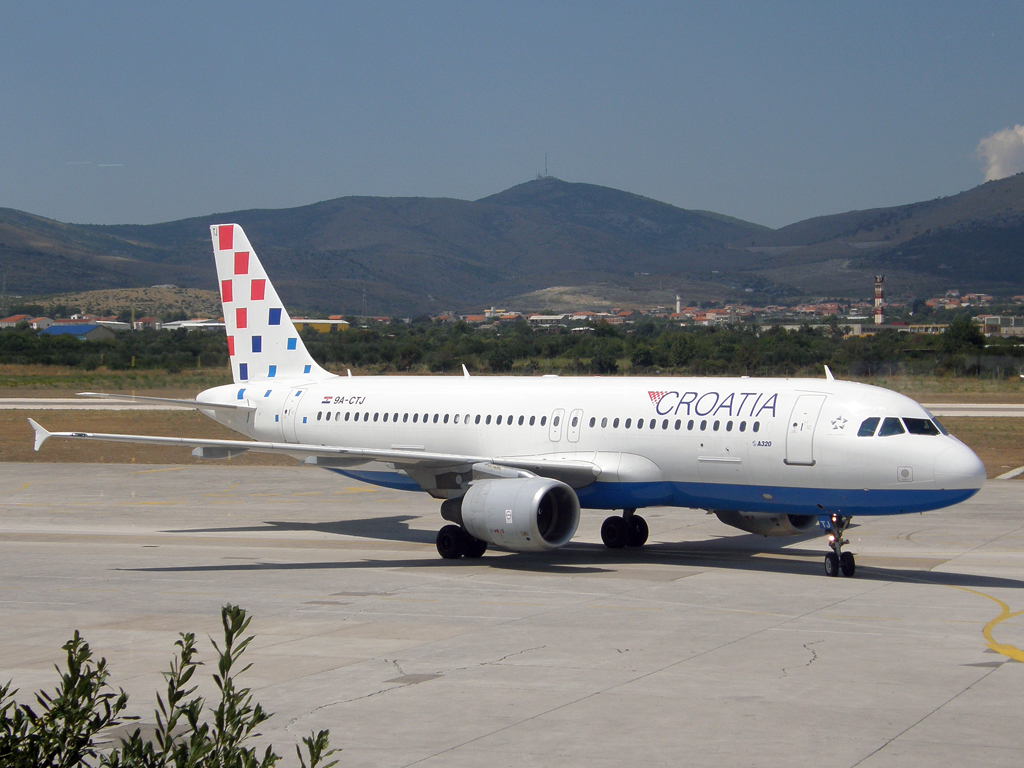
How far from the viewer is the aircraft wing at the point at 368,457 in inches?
926

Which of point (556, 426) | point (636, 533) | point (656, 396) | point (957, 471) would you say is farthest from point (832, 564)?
point (556, 426)

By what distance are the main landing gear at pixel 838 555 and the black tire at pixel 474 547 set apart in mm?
7034

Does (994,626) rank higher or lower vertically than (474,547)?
lower

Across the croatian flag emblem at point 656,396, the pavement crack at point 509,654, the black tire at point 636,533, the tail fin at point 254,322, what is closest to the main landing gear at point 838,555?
the croatian flag emblem at point 656,396

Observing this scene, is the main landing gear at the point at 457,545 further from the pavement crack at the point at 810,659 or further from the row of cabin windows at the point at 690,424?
the pavement crack at the point at 810,659

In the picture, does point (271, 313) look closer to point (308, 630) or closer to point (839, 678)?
point (308, 630)

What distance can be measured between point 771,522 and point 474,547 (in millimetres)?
6217

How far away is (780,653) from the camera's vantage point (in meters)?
15.3

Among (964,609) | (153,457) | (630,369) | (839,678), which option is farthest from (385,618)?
(630,369)

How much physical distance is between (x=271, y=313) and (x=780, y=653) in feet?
64.5

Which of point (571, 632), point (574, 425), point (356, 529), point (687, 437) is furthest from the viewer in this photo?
point (356, 529)

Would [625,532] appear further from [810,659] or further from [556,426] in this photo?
[810,659]

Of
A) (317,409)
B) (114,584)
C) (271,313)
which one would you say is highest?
(271,313)

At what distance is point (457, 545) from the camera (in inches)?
945
